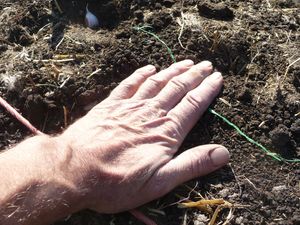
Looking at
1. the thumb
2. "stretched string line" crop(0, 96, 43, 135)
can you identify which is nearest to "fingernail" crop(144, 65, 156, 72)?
the thumb

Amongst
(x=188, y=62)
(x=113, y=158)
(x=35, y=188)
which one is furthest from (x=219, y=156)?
(x=35, y=188)

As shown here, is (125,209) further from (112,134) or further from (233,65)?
(233,65)

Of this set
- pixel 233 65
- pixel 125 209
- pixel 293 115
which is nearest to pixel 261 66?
pixel 233 65

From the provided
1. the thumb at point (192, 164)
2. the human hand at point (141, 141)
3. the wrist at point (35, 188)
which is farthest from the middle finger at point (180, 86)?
the wrist at point (35, 188)

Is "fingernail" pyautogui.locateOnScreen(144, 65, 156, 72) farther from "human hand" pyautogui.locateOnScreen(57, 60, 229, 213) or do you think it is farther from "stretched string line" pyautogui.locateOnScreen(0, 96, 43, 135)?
"stretched string line" pyautogui.locateOnScreen(0, 96, 43, 135)

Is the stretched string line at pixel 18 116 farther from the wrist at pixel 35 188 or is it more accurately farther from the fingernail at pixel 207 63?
the fingernail at pixel 207 63

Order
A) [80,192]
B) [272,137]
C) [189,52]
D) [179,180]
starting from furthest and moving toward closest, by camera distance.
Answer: [189,52]
[272,137]
[179,180]
[80,192]
